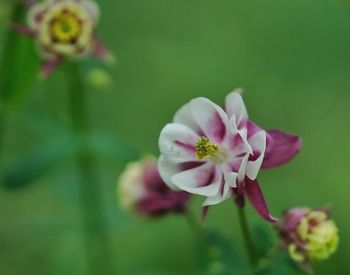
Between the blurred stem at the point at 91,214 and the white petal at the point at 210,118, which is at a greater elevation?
the white petal at the point at 210,118

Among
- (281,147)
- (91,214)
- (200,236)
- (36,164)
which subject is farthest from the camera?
(91,214)

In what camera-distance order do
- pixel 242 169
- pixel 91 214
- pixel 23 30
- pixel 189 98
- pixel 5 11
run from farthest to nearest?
pixel 189 98 → pixel 91 214 → pixel 5 11 → pixel 23 30 → pixel 242 169

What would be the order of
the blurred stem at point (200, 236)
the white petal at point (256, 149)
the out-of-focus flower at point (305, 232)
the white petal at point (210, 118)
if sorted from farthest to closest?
the blurred stem at point (200, 236)
the out-of-focus flower at point (305, 232)
the white petal at point (210, 118)
the white petal at point (256, 149)

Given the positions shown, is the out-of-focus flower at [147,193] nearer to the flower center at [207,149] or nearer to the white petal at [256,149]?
the flower center at [207,149]

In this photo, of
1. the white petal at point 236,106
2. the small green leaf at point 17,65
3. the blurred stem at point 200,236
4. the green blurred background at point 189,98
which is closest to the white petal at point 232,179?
the white petal at point 236,106

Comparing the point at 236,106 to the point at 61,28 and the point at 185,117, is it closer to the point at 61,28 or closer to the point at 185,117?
the point at 185,117

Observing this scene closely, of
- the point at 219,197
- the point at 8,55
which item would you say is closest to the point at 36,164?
the point at 8,55

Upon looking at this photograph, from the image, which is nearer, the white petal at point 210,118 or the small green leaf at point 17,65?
the white petal at point 210,118

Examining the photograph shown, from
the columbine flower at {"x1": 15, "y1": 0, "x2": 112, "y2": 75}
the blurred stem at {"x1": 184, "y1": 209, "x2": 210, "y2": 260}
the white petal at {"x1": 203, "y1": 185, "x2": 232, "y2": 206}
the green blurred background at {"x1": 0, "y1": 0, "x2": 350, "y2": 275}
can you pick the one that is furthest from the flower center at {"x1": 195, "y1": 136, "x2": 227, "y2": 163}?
the green blurred background at {"x1": 0, "y1": 0, "x2": 350, "y2": 275}

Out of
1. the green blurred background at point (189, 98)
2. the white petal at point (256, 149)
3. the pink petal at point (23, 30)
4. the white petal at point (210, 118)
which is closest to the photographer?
the white petal at point (256, 149)
